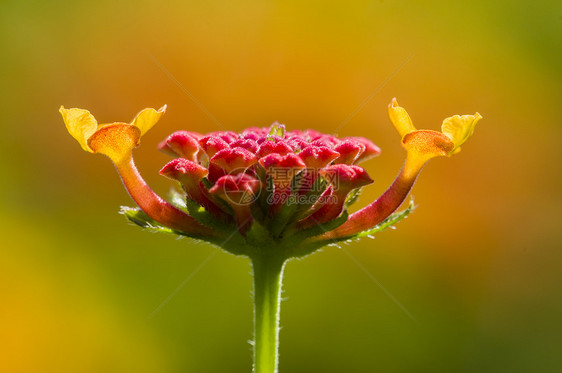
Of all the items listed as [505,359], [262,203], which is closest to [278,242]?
[262,203]

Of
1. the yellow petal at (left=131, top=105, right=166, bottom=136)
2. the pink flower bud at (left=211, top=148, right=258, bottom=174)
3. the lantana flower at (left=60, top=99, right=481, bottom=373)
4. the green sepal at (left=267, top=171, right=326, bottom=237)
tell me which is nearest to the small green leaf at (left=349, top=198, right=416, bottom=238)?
the lantana flower at (left=60, top=99, right=481, bottom=373)

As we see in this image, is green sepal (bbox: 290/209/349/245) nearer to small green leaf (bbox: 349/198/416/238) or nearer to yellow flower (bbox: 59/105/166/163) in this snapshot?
small green leaf (bbox: 349/198/416/238)

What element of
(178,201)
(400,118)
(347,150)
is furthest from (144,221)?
(400,118)

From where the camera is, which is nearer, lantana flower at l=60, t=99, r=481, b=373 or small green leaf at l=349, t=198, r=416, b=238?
lantana flower at l=60, t=99, r=481, b=373

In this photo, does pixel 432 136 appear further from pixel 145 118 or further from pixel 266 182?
pixel 145 118

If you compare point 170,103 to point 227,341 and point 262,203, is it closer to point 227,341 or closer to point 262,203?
point 227,341

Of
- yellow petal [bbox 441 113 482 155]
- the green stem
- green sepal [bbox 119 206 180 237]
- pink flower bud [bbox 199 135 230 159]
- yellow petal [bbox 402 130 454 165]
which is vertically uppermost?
yellow petal [bbox 441 113 482 155]

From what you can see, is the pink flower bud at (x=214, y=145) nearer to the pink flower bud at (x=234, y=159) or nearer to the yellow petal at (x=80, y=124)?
the pink flower bud at (x=234, y=159)

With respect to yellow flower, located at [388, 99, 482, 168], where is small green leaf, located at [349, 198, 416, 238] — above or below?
below
